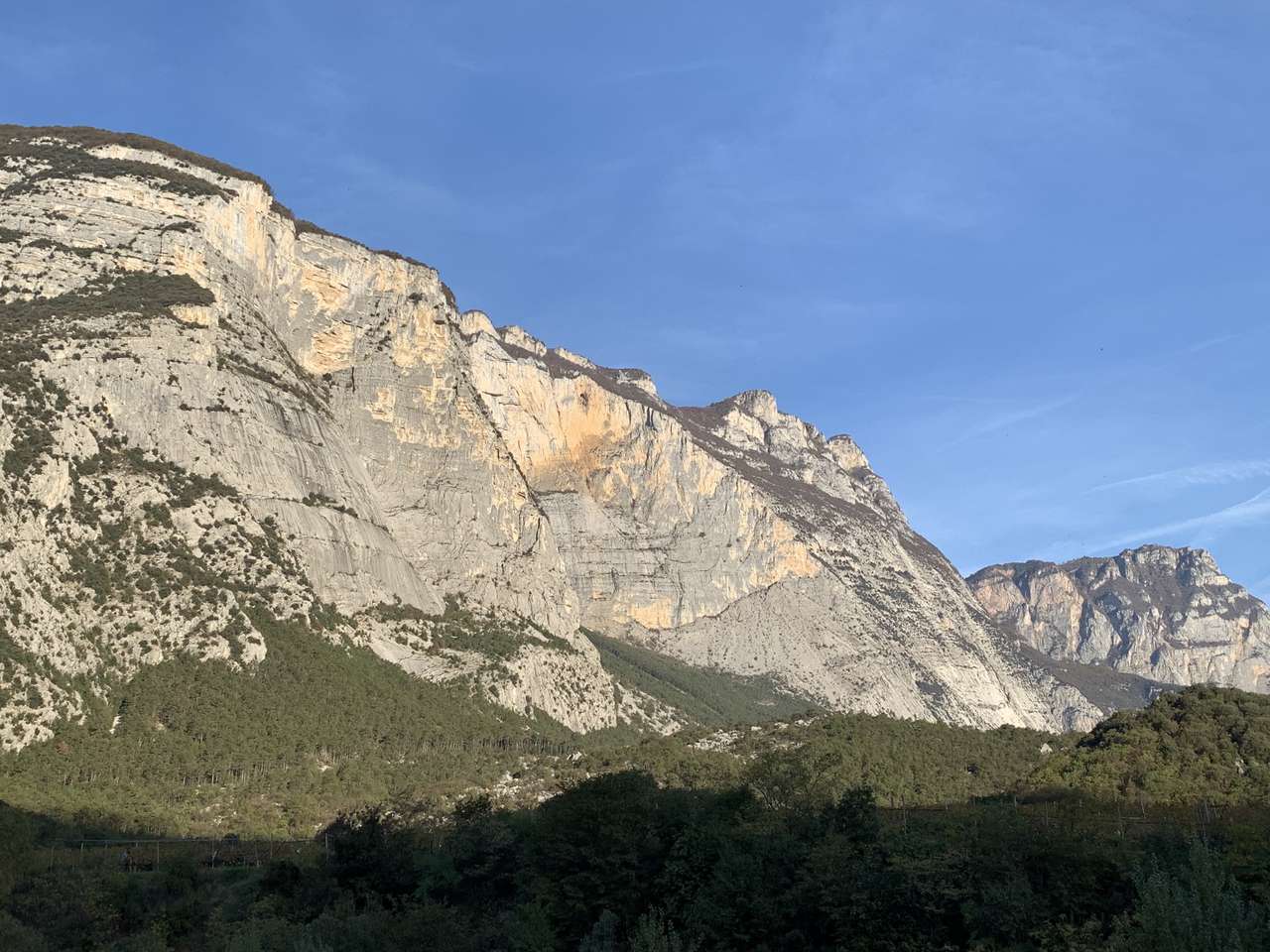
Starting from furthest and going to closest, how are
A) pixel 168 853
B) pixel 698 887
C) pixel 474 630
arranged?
1. pixel 474 630
2. pixel 168 853
3. pixel 698 887


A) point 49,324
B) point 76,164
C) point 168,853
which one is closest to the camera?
point 168,853

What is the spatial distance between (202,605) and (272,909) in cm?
5754

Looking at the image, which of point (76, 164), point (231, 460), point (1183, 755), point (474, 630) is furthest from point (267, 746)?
point (76, 164)

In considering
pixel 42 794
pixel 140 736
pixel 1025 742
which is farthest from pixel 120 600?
pixel 1025 742

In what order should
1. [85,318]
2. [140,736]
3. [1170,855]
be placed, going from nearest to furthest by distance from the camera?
[1170,855]
[140,736]
[85,318]

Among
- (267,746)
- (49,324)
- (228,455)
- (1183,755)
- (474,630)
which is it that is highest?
(49,324)

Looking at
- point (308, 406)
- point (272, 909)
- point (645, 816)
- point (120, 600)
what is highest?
point (308, 406)

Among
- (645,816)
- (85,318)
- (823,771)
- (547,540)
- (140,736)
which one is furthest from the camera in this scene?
(547,540)

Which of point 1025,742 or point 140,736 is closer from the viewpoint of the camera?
point 140,736

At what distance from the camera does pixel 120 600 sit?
363 ft

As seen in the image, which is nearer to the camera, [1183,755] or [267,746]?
[1183,755]

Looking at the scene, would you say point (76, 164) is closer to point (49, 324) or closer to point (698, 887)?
point (49, 324)

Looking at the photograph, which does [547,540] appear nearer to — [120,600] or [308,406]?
[308,406]

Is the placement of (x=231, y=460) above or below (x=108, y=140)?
below
